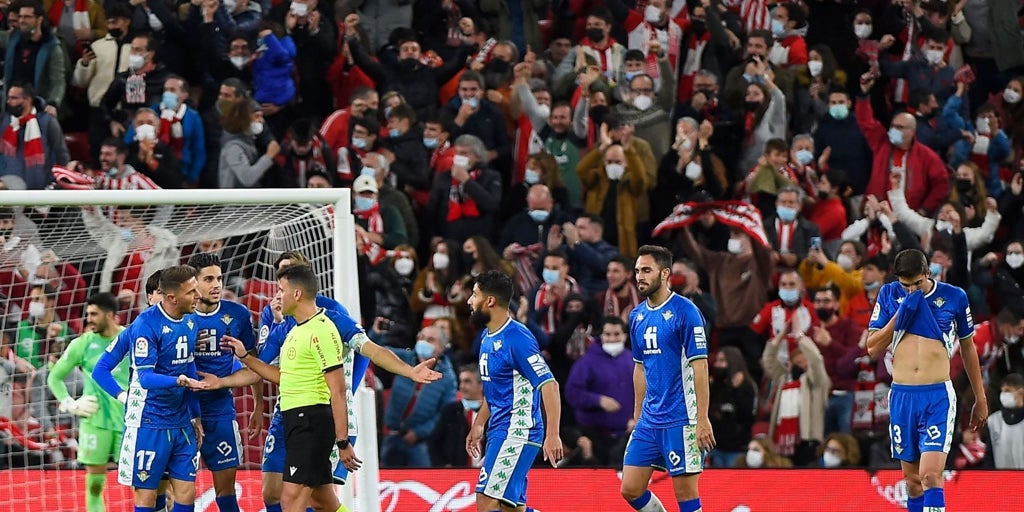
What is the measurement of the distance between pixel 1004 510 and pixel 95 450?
6.40 metres

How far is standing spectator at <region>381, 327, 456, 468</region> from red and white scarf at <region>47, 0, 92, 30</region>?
17.6 ft

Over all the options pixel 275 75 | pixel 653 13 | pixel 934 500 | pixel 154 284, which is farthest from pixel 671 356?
pixel 275 75

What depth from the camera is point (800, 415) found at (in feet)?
44.0

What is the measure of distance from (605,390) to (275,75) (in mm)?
5000

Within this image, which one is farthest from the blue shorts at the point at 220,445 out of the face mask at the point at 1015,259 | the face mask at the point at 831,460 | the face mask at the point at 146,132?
the face mask at the point at 1015,259

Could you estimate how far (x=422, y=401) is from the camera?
44.6 ft

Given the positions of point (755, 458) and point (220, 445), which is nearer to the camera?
point (220, 445)

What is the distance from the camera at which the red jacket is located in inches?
597

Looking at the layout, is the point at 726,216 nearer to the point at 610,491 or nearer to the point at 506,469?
the point at 610,491

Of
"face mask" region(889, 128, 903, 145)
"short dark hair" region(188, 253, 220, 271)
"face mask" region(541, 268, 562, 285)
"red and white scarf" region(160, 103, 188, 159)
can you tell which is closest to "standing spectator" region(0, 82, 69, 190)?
"red and white scarf" region(160, 103, 188, 159)

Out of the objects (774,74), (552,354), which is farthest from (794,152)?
(552,354)

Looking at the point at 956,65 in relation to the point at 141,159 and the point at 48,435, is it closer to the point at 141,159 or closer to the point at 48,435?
the point at 141,159

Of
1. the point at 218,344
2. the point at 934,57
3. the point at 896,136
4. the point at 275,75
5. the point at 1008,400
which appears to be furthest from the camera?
the point at 934,57

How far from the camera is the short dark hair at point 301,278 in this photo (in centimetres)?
941
